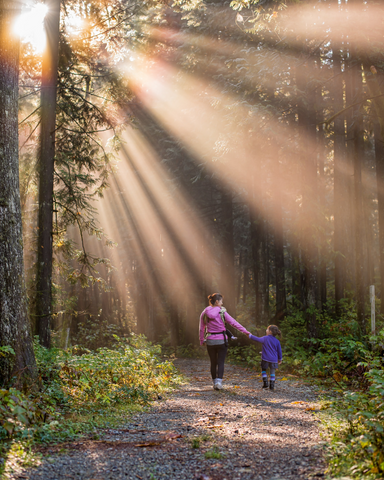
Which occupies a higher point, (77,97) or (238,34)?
(238,34)

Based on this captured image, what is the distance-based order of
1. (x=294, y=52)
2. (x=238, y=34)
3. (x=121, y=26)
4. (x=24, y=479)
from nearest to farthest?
(x=24, y=479) < (x=121, y=26) < (x=294, y=52) < (x=238, y=34)

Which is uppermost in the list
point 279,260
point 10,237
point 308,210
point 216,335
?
point 308,210

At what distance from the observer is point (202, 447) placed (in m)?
4.58

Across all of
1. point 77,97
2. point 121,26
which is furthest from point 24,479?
point 121,26

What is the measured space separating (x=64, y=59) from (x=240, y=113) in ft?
20.1

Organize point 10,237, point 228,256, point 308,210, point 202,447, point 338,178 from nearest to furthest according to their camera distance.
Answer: point 202,447
point 10,237
point 308,210
point 338,178
point 228,256

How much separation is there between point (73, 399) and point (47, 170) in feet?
22.0

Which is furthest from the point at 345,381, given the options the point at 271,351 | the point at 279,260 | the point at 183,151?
the point at 183,151

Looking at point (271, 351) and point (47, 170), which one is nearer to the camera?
point (271, 351)

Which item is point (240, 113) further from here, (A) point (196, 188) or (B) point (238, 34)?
(A) point (196, 188)

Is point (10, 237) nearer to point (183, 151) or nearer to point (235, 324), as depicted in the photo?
point (235, 324)

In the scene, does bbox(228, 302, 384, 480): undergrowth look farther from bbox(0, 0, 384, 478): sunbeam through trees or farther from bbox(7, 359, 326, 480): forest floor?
bbox(7, 359, 326, 480): forest floor

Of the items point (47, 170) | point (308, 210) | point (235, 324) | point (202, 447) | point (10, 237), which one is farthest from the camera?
point (308, 210)

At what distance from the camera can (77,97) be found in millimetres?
12234
